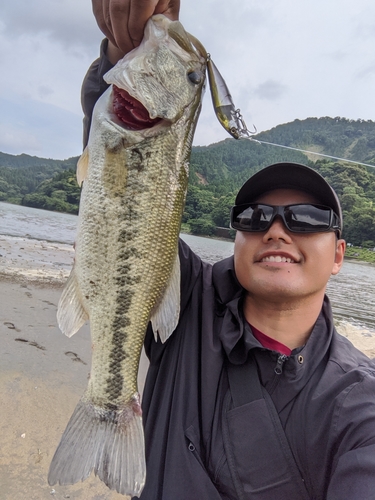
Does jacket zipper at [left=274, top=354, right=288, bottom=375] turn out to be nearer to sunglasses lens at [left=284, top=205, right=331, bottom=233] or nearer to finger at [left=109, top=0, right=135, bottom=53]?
sunglasses lens at [left=284, top=205, right=331, bottom=233]

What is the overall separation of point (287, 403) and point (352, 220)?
58685mm

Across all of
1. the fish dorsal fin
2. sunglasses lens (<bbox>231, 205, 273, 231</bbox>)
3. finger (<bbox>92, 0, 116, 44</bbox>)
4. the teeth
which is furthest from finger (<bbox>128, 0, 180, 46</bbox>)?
the teeth

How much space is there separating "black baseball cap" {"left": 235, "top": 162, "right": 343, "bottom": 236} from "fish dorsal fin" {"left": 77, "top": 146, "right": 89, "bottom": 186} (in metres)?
1.00

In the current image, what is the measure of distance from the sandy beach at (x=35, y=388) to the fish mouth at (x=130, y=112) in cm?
284

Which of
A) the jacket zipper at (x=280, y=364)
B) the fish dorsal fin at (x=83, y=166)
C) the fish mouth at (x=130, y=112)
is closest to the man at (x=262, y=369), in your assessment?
the jacket zipper at (x=280, y=364)

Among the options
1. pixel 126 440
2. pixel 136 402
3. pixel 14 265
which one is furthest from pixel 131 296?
pixel 14 265

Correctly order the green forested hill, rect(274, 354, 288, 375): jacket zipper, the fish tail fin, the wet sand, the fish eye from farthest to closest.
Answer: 1. the green forested hill
2. the wet sand
3. the fish eye
4. rect(274, 354, 288, 375): jacket zipper
5. the fish tail fin

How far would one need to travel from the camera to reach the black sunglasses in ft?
6.73

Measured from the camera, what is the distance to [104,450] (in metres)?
1.71

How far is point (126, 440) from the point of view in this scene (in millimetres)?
1709

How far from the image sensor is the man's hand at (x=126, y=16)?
1.62m

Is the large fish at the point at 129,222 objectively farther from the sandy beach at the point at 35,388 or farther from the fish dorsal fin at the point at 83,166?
the sandy beach at the point at 35,388

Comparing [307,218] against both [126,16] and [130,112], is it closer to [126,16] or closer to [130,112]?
[130,112]

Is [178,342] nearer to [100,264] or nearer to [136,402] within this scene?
[136,402]
